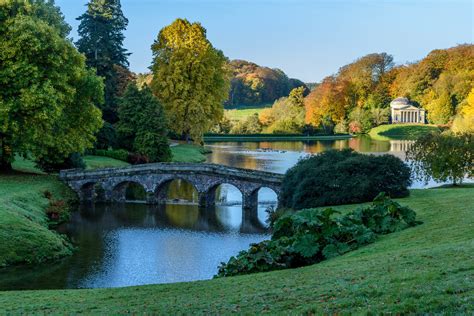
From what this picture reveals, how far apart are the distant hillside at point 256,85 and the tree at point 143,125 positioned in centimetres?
10862

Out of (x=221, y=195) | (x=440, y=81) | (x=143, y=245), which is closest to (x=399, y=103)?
(x=440, y=81)

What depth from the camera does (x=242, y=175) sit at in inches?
1597

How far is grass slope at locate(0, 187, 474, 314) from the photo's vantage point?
38.7 feet

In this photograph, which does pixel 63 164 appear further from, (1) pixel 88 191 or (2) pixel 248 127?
(2) pixel 248 127

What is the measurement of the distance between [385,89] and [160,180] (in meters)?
106

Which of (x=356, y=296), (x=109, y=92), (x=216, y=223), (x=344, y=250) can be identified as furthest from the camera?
(x=109, y=92)

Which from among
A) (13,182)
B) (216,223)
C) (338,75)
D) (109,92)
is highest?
(338,75)

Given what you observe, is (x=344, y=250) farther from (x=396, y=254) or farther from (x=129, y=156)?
(x=129, y=156)

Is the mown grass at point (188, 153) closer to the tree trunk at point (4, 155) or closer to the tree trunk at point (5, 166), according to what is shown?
the tree trunk at point (5, 166)

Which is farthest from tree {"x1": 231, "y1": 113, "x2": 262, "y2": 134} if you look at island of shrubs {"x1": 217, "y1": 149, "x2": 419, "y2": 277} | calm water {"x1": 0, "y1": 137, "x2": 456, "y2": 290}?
island of shrubs {"x1": 217, "y1": 149, "x2": 419, "y2": 277}

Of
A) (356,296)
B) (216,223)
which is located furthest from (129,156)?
(356,296)

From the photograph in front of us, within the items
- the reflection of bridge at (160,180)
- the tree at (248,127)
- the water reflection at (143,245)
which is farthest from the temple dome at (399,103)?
the water reflection at (143,245)

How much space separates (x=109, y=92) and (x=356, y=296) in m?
57.3

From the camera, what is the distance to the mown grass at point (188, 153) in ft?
212
